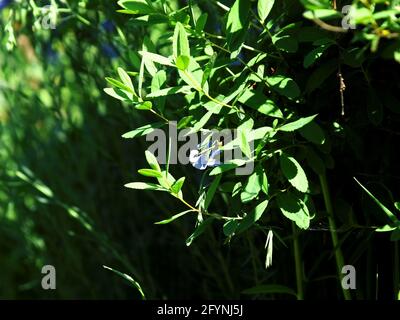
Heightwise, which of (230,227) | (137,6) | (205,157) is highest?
(137,6)

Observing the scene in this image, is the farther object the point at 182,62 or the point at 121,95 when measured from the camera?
the point at 121,95

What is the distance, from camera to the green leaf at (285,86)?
105cm

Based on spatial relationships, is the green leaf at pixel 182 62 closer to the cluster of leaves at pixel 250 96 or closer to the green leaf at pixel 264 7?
the cluster of leaves at pixel 250 96

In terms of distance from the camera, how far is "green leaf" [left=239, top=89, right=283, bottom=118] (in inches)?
41.7

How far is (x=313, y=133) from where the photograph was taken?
41.2 inches

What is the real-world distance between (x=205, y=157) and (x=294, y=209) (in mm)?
164

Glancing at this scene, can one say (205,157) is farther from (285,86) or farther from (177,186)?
(285,86)

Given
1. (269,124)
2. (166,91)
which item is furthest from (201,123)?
(269,124)

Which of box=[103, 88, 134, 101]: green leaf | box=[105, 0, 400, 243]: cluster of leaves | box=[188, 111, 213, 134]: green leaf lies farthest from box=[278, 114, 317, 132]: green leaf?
box=[103, 88, 134, 101]: green leaf

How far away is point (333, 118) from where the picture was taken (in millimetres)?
1179

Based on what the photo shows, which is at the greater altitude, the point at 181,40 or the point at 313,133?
the point at 181,40

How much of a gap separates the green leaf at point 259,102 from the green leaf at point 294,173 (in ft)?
0.23
